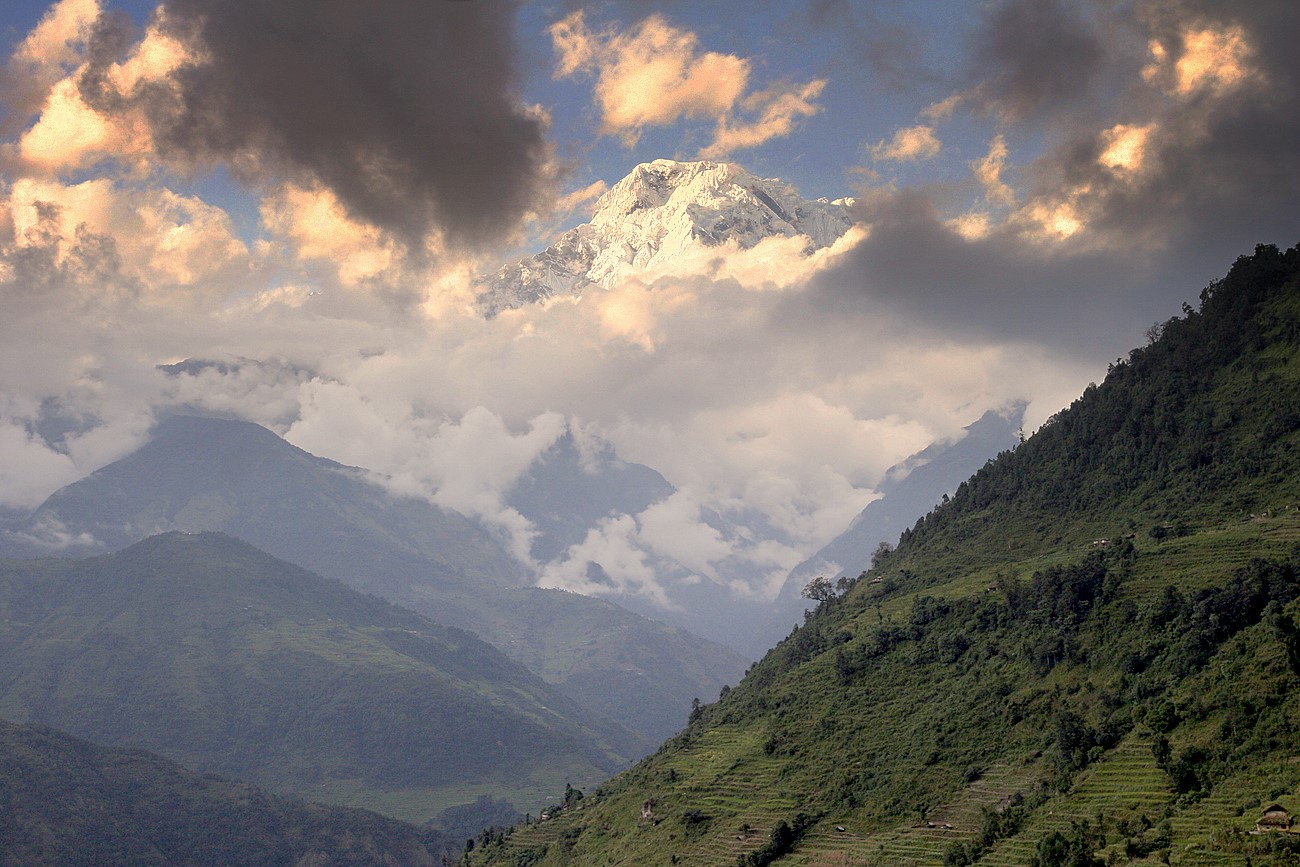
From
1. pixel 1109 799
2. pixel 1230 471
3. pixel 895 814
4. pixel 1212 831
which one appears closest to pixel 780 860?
pixel 895 814

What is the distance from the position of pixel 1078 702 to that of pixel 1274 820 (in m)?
43.4

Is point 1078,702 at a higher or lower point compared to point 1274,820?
higher

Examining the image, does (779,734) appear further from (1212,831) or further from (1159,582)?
(1212,831)

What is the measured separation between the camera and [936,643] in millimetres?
172500

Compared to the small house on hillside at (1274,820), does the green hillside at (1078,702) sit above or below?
above

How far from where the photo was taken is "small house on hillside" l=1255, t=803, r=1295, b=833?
94.9 meters

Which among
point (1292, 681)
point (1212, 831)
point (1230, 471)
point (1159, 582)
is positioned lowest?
point (1212, 831)

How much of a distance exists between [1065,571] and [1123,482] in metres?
40.9

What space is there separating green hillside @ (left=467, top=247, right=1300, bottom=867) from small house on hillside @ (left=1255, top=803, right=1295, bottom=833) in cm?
105

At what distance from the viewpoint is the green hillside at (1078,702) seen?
114 meters

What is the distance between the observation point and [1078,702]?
13938 cm

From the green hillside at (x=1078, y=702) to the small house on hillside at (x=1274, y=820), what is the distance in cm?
105

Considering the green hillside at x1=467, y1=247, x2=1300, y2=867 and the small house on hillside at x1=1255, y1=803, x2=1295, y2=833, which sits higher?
the green hillside at x1=467, y1=247, x2=1300, y2=867

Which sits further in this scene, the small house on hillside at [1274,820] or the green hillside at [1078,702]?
the green hillside at [1078,702]
